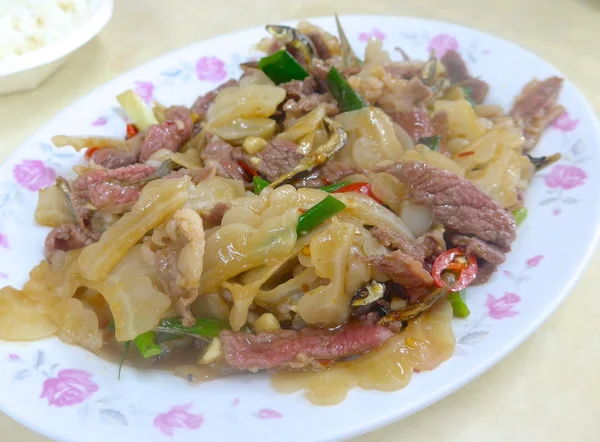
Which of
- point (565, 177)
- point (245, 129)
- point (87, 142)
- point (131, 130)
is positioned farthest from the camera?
point (131, 130)

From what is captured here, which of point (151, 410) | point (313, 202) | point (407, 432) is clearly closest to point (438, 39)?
point (313, 202)

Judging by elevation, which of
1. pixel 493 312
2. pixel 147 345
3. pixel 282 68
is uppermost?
pixel 282 68

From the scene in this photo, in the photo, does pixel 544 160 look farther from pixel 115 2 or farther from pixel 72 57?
pixel 115 2

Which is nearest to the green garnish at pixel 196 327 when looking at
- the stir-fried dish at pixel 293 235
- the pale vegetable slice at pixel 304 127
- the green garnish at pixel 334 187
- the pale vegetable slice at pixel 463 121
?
the stir-fried dish at pixel 293 235

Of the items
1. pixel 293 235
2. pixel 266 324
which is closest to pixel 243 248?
pixel 293 235

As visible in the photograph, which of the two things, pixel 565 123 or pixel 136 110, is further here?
pixel 136 110

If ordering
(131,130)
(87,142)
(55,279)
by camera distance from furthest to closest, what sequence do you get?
1. (131,130)
2. (87,142)
3. (55,279)

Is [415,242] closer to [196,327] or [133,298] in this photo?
[196,327]
